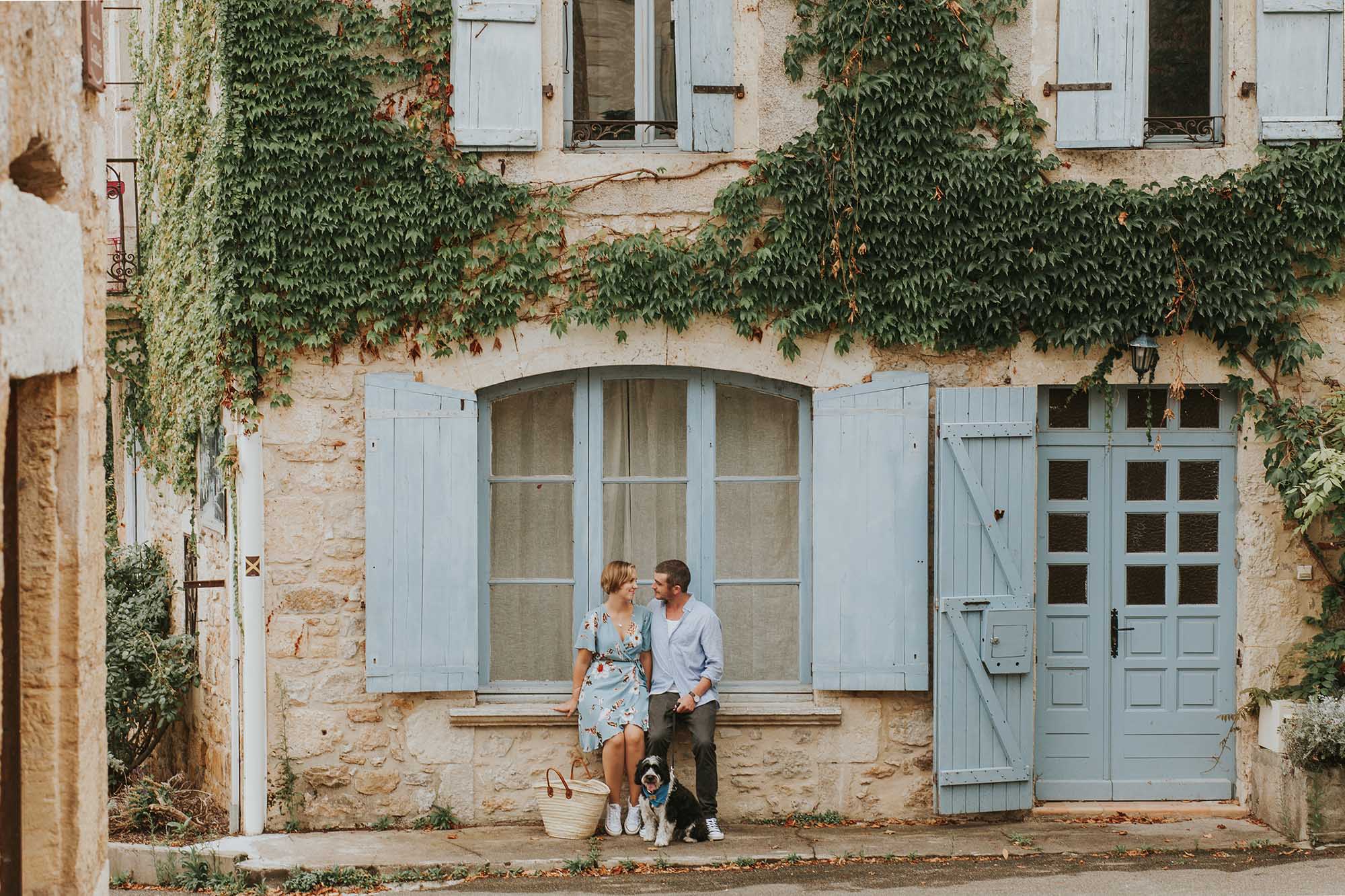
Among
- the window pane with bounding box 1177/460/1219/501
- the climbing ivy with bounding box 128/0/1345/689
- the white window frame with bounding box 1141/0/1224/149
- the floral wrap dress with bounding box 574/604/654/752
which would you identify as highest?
the white window frame with bounding box 1141/0/1224/149

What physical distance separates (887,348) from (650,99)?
1.84 m

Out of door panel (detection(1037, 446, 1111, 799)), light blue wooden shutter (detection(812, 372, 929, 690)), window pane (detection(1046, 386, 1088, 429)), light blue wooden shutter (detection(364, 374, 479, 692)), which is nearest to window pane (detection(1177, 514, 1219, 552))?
door panel (detection(1037, 446, 1111, 799))

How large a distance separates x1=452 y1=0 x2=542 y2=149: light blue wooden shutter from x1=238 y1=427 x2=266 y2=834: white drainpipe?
1.99 metres

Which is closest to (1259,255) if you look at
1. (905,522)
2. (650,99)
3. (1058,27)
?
(1058,27)

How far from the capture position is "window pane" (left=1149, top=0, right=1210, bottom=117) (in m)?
7.46

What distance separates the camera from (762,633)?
24.9 feet

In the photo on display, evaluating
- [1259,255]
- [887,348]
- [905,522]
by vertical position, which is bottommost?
[905,522]

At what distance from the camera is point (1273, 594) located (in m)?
7.41

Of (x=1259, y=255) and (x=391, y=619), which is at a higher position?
(x=1259, y=255)

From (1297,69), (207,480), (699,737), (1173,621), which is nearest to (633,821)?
(699,737)

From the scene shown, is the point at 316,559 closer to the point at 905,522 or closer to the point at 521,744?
the point at 521,744

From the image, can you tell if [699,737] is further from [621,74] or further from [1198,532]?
[621,74]

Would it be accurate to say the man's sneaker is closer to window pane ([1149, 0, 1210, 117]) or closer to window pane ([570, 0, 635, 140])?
window pane ([570, 0, 635, 140])

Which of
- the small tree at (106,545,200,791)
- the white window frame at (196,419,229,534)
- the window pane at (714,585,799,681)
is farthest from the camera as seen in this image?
the small tree at (106,545,200,791)
